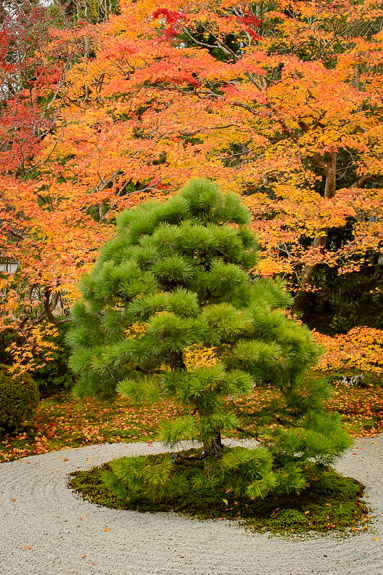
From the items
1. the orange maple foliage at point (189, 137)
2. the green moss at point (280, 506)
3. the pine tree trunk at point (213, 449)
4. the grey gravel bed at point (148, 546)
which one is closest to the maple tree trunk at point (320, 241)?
the orange maple foliage at point (189, 137)

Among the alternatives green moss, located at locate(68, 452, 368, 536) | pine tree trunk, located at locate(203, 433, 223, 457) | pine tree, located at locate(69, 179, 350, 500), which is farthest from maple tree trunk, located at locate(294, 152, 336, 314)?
pine tree trunk, located at locate(203, 433, 223, 457)

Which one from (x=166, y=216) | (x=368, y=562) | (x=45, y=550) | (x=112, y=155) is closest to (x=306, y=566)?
Answer: (x=368, y=562)

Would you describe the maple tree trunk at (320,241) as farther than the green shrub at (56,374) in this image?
Yes

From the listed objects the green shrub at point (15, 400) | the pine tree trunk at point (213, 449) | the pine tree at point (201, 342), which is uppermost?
the pine tree at point (201, 342)

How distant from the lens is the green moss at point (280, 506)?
334 centimetres

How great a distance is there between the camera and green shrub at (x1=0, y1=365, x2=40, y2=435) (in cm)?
562

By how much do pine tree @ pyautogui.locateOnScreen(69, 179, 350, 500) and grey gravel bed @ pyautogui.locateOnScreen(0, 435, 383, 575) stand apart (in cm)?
29

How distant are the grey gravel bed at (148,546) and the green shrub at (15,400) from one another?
1704 millimetres

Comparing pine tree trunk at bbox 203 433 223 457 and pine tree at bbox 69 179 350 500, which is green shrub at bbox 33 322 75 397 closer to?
pine tree at bbox 69 179 350 500

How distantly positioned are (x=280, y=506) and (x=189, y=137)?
6.39 m

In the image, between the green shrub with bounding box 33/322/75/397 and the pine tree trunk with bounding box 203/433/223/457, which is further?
the green shrub with bounding box 33/322/75/397

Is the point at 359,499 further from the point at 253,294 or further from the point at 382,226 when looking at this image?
the point at 382,226

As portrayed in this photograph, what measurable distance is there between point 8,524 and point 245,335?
2.13 metres

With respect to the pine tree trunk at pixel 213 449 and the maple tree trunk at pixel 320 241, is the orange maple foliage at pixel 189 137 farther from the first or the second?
the pine tree trunk at pixel 213 449
